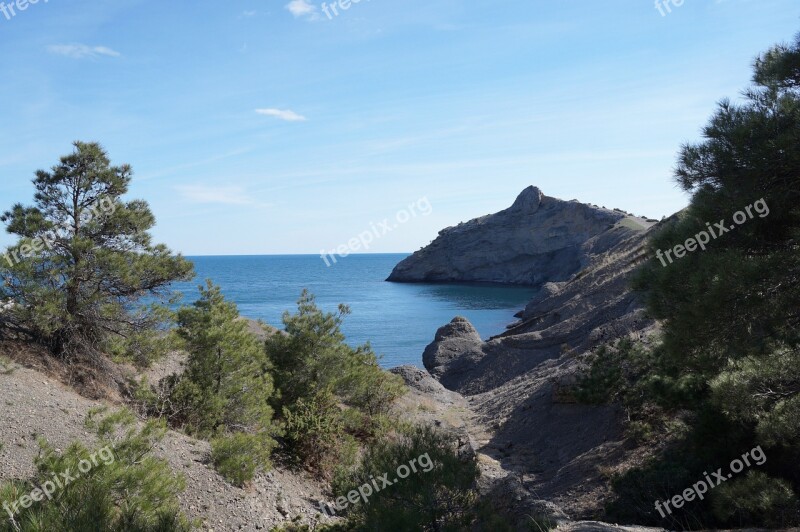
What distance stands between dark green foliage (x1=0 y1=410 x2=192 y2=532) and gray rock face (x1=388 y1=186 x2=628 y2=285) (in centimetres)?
8288

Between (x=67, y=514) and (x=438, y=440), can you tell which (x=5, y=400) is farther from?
(x=438, y=440)

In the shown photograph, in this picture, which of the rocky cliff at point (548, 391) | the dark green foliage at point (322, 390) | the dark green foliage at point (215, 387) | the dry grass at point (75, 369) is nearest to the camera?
the dry grass at point (75, 369)

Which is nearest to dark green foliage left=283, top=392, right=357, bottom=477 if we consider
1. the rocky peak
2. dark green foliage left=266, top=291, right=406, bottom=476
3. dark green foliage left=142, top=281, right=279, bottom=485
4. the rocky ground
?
dark green foliage left=266, top=291, right=406, bottom=476

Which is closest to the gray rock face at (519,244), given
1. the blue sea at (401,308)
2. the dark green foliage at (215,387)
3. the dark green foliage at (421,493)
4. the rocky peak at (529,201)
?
the rocky peak at (529,201)

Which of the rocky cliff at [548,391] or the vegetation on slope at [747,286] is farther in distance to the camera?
the rocky cliff at [548,391]

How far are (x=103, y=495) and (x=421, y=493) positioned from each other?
13.0 ft

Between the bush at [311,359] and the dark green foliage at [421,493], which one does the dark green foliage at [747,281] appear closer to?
the dark green foliage at [421,493]

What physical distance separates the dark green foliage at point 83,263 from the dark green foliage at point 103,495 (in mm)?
5567

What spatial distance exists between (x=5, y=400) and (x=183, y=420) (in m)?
3.59

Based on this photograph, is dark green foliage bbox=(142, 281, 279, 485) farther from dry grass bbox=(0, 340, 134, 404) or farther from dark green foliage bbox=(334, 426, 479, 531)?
dark green foliage bbox=(334, 426, 479, 531)

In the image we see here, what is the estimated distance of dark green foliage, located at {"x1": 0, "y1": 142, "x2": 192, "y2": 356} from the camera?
12.4m

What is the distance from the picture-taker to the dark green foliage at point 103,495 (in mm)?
6402

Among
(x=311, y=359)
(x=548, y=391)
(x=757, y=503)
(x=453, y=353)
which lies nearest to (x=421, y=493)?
(x=757, y=503)

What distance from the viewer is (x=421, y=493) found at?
8297mm
